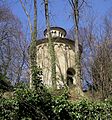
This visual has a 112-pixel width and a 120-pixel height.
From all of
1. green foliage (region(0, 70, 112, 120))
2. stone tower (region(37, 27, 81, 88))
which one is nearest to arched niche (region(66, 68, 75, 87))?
stone tower (region(37, 27, 81, 88))

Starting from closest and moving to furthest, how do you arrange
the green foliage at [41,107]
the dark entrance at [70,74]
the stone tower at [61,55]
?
1. the green foliage at [41,107]
2. the stone tower at [61,55]
3. the dark entrance at [70,74]

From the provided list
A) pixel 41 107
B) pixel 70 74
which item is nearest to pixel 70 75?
pixel 70 74

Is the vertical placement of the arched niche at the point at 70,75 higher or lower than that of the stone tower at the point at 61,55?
lower

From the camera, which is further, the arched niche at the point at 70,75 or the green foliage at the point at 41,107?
the arched niche at the point at 70,75

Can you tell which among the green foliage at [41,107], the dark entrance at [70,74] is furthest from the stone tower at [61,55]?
the green foliage at [41,107]

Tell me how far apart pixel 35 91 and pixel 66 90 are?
1.05m

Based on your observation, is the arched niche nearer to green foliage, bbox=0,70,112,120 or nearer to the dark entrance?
the dark entrance

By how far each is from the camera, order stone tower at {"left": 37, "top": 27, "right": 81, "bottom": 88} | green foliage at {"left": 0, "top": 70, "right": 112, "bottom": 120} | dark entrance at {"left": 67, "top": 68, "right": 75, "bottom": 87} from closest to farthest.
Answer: green foliage at {"left": 0, "top": 70, "right": 112, "bottom": 120} < stone tower at {"left": 37, "top": 27, "right": 81, "bottom": 88} < dark entrance at {"left": 67, "top": 68, "right": 75, "bottom": 87}

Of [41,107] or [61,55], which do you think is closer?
[41,107]

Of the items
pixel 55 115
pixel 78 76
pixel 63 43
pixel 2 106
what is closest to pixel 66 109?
pixel 55 115

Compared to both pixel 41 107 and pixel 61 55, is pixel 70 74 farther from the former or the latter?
pixel 41 107

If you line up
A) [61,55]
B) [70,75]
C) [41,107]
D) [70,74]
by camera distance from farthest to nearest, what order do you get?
[70,74], [70,75], [61,55], [41,107]

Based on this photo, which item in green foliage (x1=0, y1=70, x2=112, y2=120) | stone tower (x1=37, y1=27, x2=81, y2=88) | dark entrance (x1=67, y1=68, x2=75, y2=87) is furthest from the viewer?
dark entrance (x1=67, y1=68, x2=75, y2=87)

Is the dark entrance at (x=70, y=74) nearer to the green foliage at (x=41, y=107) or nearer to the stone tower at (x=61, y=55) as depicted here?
the stone tower at (x=61, y=55)
